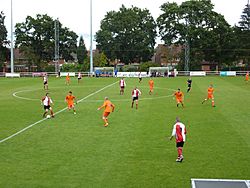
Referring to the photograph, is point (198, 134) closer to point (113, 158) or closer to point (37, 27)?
point (113, 158)

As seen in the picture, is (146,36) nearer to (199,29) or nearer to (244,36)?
(199,29)

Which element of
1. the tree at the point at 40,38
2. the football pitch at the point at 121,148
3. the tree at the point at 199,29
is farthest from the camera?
the tree at the point at 40,38

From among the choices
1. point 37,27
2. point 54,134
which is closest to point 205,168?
point 54,134

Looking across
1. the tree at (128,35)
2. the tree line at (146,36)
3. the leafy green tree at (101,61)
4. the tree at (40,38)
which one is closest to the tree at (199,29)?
the tree line at (146,36)

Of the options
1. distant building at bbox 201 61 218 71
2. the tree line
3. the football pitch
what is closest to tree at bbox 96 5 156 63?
the tree line

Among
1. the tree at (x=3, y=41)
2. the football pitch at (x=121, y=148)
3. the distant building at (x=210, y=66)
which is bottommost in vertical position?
the football pitch at (x=121, y=148)

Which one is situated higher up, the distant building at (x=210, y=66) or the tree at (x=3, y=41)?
the tree at (x=3, y=41)

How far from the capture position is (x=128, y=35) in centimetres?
9650

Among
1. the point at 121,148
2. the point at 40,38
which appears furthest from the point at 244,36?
the point at 121,148

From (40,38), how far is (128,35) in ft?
84.7

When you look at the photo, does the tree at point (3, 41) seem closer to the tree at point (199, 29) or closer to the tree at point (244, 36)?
the tree at point (199, 29)

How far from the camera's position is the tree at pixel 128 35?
9588 centimetres

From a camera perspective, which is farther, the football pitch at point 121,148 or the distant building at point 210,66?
the distant building at point 210,66

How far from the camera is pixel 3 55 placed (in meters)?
99.6
